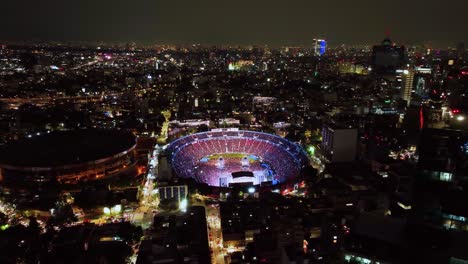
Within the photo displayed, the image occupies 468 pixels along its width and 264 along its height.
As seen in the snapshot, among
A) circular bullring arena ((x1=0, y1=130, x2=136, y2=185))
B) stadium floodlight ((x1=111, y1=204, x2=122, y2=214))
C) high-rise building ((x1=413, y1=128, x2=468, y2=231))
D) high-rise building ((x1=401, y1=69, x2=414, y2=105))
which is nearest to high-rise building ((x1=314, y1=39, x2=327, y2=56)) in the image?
high-rise building ((x1=401, y1=69, x2=414, y2=105))


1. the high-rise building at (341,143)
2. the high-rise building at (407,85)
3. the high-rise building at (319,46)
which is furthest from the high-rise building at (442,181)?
the high-rise building at (319,46)

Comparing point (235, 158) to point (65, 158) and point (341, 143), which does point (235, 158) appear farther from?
point (65, 158)

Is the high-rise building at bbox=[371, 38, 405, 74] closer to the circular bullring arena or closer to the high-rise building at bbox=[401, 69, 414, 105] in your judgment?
the high-rise building at bbox=[401, 69, 414, 105]

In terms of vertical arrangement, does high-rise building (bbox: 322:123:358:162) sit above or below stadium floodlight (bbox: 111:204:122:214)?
above

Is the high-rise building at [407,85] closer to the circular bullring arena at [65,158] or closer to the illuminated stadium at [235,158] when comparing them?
the illuminated stadium at [235,158]

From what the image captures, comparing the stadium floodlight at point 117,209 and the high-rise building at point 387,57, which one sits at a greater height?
the high-rise building at point 387,57

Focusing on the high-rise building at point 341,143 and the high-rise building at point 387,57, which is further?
the high-rise building at point 387,57

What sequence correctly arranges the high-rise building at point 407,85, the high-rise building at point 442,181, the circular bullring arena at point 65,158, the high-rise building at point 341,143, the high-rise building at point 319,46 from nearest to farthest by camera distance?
the high-rise building at point 442,181 → the circular bullring arena at point 65,158 → the high-rise building at point 341,143 → the high-rise building at point 407,85 → the high-rise building at point 319,46
